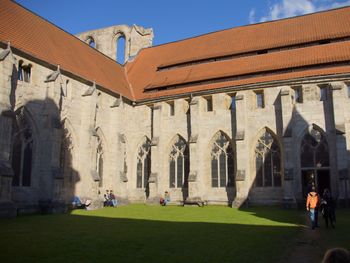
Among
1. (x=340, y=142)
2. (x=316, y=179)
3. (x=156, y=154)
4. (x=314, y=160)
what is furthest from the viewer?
(x=156, y=154)

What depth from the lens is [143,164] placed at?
95.9 ft

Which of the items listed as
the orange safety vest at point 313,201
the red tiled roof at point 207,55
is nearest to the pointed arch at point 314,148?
the red tiled roof at point 207,55

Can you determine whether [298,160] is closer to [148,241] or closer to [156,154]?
[156,154]

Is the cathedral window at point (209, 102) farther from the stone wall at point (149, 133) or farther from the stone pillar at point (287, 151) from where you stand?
the stone pillar at point (287, 151)

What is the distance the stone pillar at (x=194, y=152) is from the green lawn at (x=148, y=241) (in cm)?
983

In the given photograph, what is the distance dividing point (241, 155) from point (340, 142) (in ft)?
20.0

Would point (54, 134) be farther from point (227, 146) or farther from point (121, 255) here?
point (121, 255)

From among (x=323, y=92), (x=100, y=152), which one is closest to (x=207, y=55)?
(x=323, y=92)

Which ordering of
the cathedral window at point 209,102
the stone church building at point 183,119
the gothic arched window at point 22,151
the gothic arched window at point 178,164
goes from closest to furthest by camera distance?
the gothic arched window at point 22,151 → the stone church building at point 183,119 → the gothic arched window at point 178,164 → the cathedral window at point 209,102

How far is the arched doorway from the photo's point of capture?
22.5 m

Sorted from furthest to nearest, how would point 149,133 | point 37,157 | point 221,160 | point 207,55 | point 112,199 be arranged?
point 207,55
point 149,133
point 221,160
point 112,199
point 37,157

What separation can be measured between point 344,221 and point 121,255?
10794 mm

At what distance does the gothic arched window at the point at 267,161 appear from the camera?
24.0 m

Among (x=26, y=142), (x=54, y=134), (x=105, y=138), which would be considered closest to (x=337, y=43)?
(x=105, y=138)
